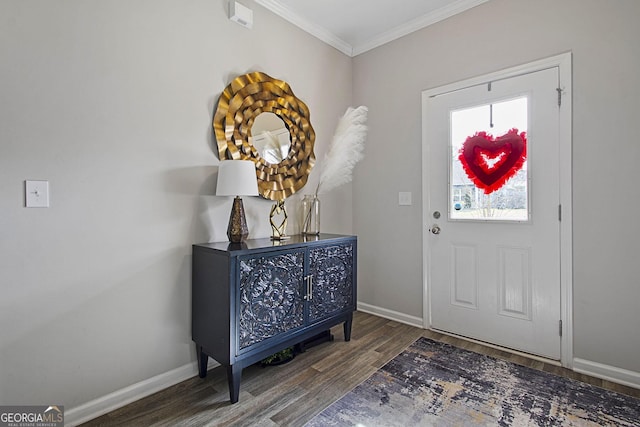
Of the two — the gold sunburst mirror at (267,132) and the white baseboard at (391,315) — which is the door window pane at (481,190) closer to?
the white baseboard at (391,315)

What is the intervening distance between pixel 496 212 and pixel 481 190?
195mm

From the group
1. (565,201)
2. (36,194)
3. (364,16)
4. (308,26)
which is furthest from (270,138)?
(565,201)

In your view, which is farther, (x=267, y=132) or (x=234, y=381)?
(x=267, y=132)

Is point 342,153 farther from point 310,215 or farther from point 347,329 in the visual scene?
point 347,329

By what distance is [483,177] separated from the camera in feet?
7.82

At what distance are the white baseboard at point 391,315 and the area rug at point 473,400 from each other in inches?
25.4

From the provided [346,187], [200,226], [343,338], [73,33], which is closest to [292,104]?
[346,187]

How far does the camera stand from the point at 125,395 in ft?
5.61

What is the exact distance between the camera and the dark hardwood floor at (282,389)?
1600 mm

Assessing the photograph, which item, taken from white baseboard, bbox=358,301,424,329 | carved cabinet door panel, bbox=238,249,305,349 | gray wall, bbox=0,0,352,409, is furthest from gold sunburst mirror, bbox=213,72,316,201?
white baseboard, bbox=358,301,424,329

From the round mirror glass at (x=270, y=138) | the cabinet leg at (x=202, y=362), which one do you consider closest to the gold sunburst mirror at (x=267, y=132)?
the round mirror glass at (x=270, y=138)

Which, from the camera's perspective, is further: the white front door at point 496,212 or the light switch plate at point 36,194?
the white front door at point 496,212

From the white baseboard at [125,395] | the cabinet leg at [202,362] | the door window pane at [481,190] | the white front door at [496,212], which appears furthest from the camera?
the door window pane at [481,190]

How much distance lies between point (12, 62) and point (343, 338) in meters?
2.56
